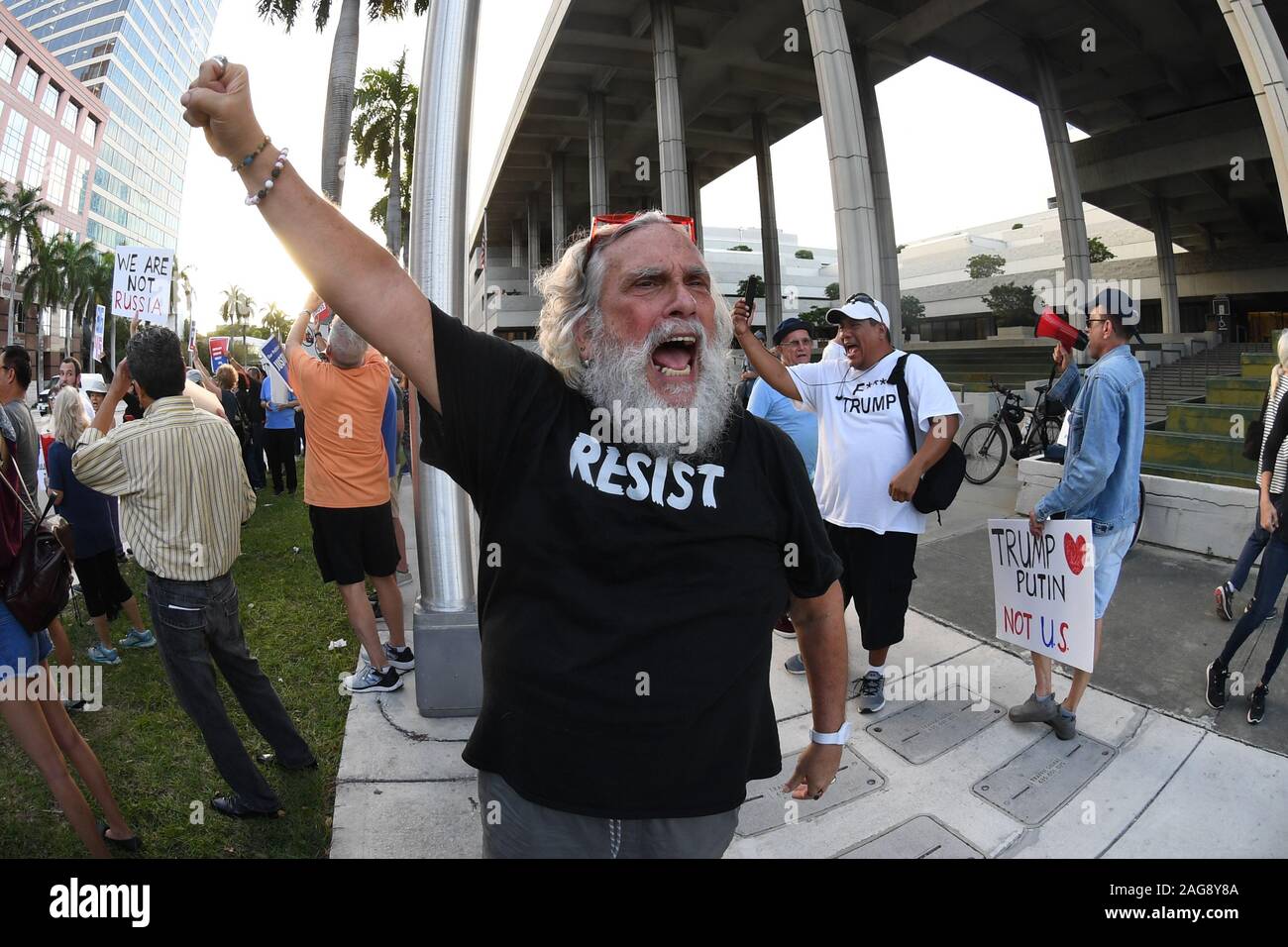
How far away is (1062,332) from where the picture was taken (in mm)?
5387

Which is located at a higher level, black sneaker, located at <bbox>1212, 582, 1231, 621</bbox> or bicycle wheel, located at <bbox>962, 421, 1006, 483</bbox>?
bicycle wheel, located at <bbox>962, 421, 1006, 483</bbox>

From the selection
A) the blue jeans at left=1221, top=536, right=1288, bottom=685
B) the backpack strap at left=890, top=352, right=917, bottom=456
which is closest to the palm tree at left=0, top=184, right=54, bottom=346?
the backpack strap at left=890, top=352, right=917, bottom=456

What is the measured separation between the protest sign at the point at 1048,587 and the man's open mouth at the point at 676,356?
9.29 feet

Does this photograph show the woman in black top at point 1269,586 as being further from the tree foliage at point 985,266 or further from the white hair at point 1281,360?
the tree foliage at point 985,266

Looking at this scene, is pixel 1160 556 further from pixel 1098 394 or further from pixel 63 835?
pixel 63 835

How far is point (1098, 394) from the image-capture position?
3471 mm

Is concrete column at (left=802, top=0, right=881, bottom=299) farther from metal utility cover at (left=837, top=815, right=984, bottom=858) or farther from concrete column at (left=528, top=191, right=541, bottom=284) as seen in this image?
concrete column at (left=528, top=191, right=541, bottom=284)

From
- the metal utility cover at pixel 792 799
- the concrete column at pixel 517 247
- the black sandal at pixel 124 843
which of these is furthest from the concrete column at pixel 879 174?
the concrete column at pixel 517 247

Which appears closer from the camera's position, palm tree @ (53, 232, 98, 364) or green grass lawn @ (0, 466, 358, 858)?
green grass lawn @ (0, 466, 358, 858)

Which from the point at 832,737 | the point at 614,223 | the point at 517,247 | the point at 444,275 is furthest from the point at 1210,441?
the point at 517,247

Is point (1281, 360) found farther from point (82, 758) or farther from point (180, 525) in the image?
point (82, 758)

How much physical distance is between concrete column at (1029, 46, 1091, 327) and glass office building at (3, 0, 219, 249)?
79.8 m

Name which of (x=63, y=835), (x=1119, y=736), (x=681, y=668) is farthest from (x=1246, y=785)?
(x=63, y=835)

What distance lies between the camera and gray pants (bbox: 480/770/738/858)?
4.68ft
